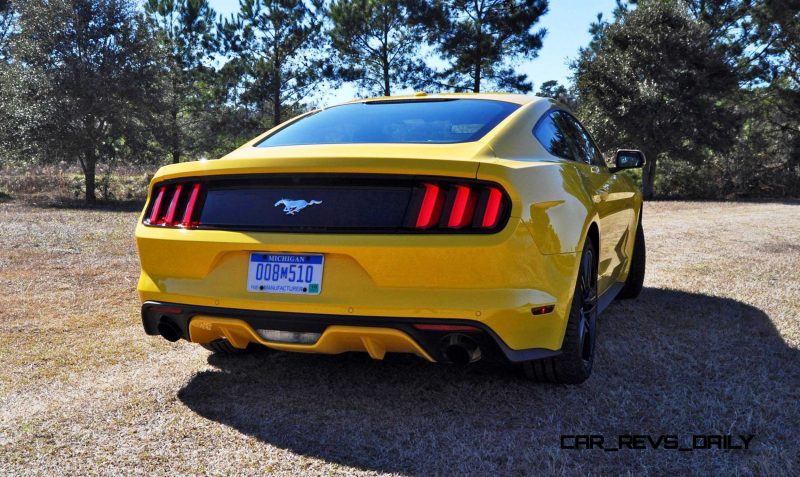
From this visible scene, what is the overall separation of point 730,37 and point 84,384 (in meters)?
30.8

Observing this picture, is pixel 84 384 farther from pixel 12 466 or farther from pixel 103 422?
pixel 12 466

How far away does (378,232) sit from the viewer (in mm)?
2715

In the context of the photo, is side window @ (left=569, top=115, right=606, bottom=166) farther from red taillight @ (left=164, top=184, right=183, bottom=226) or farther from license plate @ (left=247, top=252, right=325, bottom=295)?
red taillight @ (left=164, top=184, right=183, bottom=226)

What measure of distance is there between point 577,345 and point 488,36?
25741 millimetres

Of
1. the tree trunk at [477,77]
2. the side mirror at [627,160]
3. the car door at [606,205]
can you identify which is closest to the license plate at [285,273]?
the car door at [606,205]

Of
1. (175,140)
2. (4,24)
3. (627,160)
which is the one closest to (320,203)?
(627,160)

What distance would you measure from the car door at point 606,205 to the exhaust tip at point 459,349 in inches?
52.7

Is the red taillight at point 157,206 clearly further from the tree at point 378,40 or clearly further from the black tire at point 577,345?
the tree at point 378,40

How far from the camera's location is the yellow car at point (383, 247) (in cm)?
267

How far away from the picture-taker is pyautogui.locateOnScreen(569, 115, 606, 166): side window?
168 inches

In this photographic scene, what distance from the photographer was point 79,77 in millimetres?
21969

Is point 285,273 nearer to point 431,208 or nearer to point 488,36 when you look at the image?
point 431,208

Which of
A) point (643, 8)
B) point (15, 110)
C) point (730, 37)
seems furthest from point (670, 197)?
point (15, 110)

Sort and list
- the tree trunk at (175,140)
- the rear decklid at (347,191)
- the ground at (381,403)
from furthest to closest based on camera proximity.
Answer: the tree trunk at (175,140) → the rear decklid at (347,191) → the ground at (381,403)
